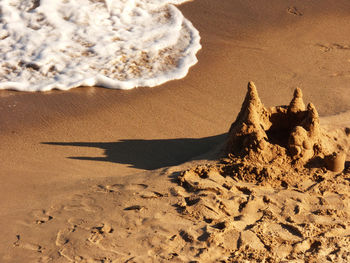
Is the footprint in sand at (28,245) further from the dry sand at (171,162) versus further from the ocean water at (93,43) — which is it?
the ocean water at (93,43)

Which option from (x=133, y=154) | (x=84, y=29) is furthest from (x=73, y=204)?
(x=84, y=29)

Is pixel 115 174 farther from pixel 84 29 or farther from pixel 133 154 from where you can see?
pixel 84 29

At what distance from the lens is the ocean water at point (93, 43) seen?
253 inches

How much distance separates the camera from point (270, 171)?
411 cm

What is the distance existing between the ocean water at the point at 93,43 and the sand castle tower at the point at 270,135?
81.3 inches

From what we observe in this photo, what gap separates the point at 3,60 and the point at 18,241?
154 inches

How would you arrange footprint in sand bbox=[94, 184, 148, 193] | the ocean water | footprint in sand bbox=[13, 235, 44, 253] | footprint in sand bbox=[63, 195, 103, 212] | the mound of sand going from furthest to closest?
the ocean water
footprint in sand bbox=[94, 184, 148, 193]
footprint in sand bbox=[63, 195, 103, 212]
the mound of sand
footprint in sand bbox=[13, 235, 44, 253]

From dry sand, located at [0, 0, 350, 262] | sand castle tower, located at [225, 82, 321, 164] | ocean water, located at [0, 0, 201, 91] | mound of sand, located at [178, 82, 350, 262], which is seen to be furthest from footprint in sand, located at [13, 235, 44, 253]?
ocean water, located at [0, 0, 201, 91]

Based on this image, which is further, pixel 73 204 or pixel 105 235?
pixel 73 204

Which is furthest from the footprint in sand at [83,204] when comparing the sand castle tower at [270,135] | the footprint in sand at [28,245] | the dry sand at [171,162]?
the sand castle tower at [270,135]

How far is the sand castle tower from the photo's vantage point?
4.19 metres

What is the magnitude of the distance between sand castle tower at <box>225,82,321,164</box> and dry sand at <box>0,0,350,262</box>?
30 cm

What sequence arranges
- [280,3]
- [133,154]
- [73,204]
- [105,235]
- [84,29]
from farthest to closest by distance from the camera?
[280,3]
[84,29]
[133,154]
[73,204]
[105,235]

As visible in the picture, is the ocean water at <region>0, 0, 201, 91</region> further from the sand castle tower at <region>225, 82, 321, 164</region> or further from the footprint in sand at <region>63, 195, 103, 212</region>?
the footprint in sand at <region>63, 195, 103, 212</region>
